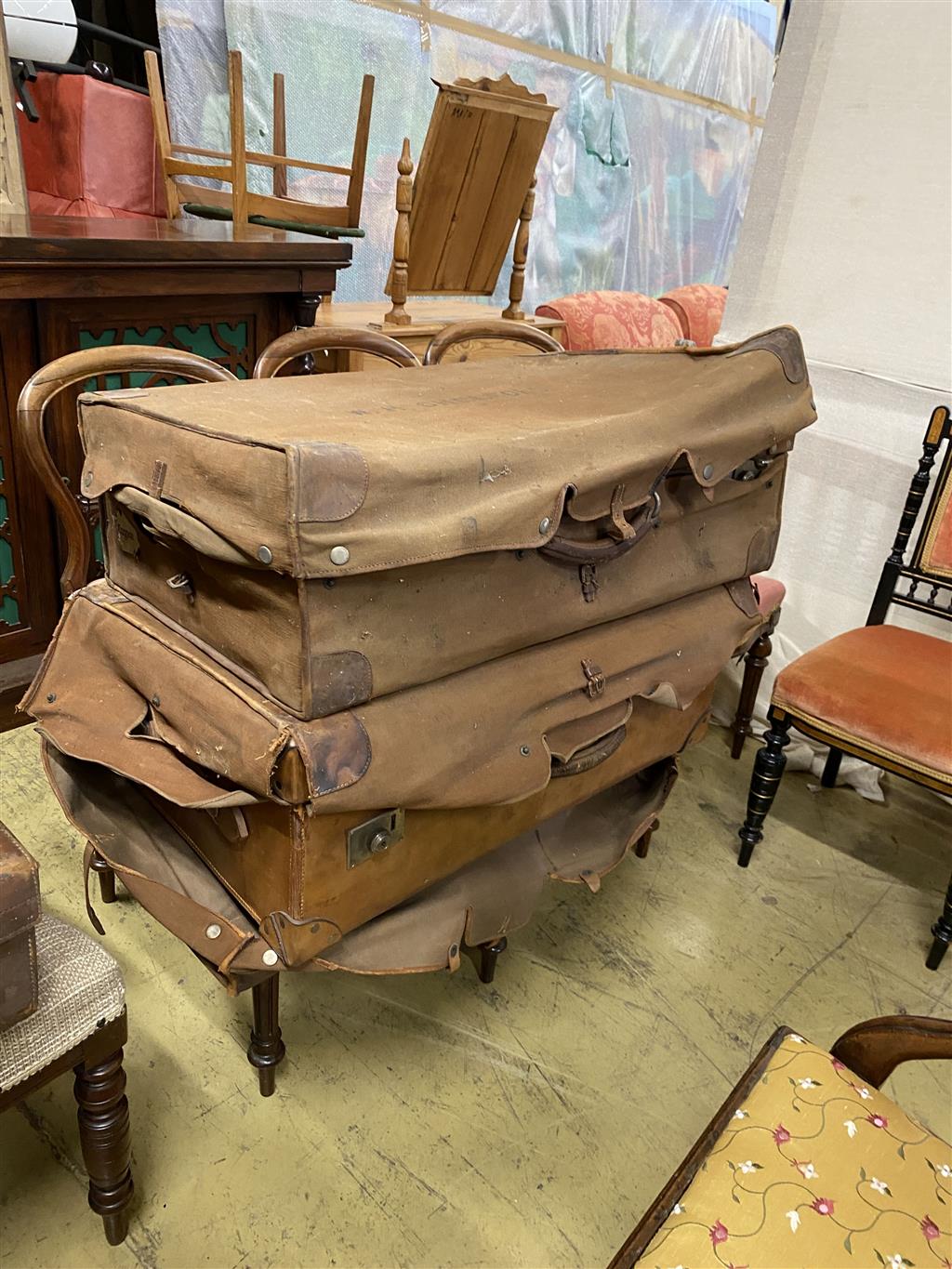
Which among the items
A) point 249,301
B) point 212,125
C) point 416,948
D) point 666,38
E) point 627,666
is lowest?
point 416,948

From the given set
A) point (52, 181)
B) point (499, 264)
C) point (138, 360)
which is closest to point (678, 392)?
point (138, 360)

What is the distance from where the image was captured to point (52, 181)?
3145 mm

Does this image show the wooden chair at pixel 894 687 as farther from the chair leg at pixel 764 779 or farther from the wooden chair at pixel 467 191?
the wooden chair at pixel 467 191

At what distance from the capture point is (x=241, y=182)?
2.54 meters

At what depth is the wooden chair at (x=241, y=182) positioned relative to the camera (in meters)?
2.53

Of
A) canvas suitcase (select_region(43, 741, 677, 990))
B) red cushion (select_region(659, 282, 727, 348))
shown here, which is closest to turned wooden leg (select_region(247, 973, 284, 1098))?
canvas suitcase (select_region(43, 741, 677, 990))

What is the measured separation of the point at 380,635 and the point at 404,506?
0.49 ft

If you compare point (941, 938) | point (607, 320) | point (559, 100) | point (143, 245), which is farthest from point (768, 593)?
point (559, 100)

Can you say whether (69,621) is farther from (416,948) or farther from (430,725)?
(416,948)

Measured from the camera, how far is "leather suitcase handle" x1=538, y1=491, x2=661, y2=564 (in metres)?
1.12

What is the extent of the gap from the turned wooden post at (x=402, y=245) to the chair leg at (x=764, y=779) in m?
2.09

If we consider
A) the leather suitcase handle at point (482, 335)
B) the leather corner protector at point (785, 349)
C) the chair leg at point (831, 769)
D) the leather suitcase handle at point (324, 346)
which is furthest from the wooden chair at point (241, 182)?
the chair leg at point (831, 769)

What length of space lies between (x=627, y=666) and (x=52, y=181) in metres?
3.03

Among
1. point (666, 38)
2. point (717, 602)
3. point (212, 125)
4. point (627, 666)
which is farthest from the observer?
point (666, 38)
